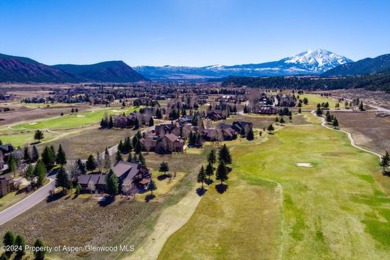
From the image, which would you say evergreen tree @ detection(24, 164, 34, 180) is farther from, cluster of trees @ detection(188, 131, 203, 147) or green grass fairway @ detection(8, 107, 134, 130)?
green grass fairway @ detection(8, 107, 134, 130)

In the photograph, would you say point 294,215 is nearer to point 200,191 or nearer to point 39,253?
point 200,191

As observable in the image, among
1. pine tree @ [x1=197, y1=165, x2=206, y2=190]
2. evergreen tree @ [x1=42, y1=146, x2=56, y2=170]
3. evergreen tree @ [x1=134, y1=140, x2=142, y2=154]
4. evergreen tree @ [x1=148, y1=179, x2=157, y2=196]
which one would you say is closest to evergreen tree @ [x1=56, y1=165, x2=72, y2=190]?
evergreen tree @ [x1=148, y1=179, x2=157, y2=196]

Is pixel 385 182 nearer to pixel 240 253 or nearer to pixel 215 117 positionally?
pixel 240 253

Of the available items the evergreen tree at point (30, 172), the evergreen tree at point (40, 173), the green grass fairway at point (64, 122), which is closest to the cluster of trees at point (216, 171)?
the evergreen tree at point (40, 173)

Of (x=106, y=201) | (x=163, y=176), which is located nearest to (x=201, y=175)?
(x=163, y=176)

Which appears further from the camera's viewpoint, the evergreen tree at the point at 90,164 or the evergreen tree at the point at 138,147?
the evergreen tree at the point at 138,147

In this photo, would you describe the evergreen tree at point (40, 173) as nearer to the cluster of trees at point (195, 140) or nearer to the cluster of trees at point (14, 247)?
the cluster of trees at point (14, 247)
